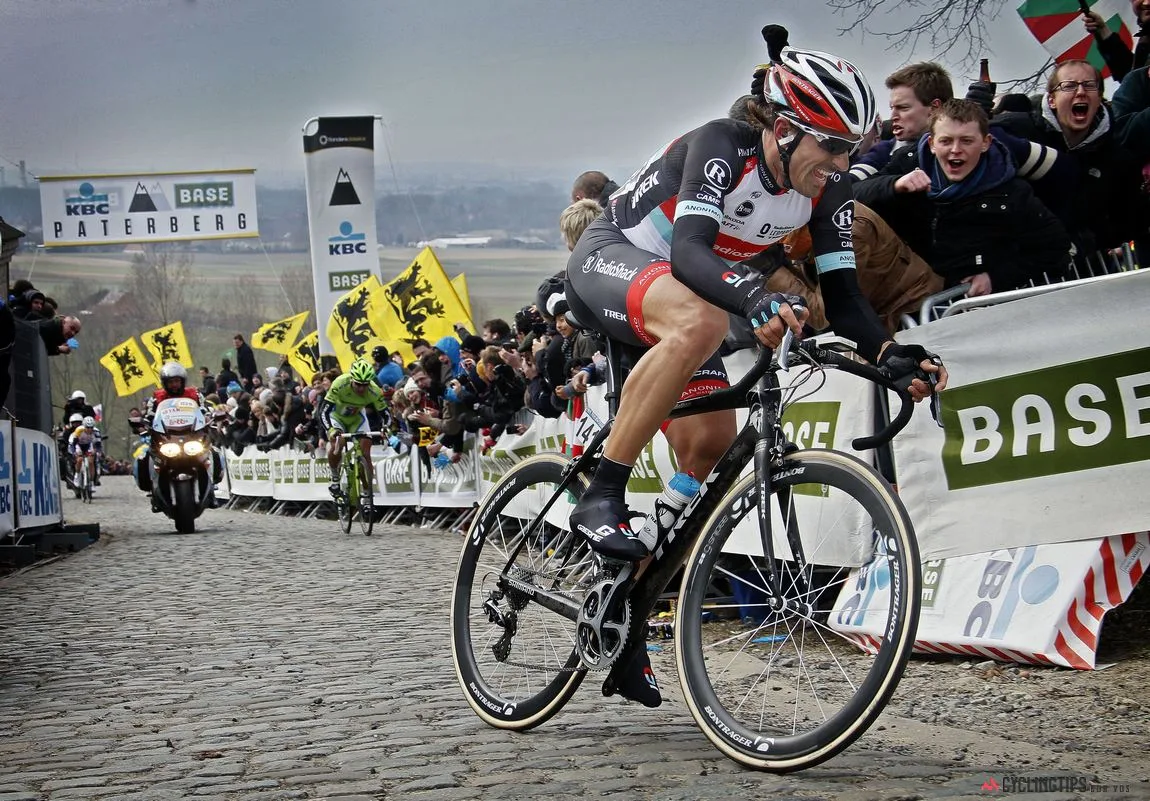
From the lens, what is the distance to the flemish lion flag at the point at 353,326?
24234 mm

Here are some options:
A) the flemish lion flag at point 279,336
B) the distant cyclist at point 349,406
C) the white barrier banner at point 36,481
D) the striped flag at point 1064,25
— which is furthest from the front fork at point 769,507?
the flemish lion flag at point 279,336

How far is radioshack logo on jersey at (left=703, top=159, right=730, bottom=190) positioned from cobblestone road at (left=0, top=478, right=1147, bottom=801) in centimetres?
168

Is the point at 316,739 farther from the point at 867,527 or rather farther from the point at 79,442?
the point at 79,442

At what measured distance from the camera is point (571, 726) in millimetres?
4746

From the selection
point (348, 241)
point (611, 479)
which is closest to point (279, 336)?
point (348, 241)

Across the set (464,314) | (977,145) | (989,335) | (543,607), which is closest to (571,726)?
(543,607)

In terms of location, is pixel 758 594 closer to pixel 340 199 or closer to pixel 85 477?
pixel 340 199

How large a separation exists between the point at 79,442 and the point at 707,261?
32496 millimetres

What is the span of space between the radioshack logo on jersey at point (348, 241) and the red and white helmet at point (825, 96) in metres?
23.6

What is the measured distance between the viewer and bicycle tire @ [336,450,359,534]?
17.5 metres

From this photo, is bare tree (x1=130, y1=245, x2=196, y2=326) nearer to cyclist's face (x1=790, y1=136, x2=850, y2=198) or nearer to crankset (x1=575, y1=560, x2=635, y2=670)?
crankset (x1=575, y1=560, x2=635, y2=670)

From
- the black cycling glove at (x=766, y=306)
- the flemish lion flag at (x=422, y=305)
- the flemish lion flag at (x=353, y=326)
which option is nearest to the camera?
the black cycling glove at (x=766, y=306)

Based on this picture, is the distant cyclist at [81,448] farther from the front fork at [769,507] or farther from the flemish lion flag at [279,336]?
the front fork at [769,507]

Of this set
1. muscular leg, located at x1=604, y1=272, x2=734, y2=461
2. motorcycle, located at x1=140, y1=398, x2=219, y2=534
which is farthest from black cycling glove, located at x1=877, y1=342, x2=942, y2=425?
motorcycle, located at x1=140, y1=398, x2=219, y2=534
